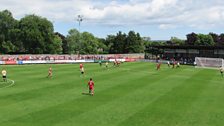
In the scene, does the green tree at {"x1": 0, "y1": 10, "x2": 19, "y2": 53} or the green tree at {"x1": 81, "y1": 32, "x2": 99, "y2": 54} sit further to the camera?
the green tree at {"x1": 81, "y1": 32, "x2": 99, "y2": 54}

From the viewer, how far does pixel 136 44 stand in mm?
156000

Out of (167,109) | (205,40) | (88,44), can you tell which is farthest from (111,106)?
(205,40)

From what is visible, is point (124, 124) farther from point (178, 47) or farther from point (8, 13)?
point (8, 13)

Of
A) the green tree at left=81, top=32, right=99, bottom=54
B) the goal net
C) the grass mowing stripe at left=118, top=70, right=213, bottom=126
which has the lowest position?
the grass mowing stripe at left=118, top=70, right=213, bottom=126

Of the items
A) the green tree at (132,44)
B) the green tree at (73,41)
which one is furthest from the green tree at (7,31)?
the green tree at (132,44)

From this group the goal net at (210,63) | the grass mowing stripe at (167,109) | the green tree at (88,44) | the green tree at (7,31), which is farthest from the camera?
the green tree at (88,44)

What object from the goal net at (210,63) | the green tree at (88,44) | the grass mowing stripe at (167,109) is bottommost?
the grass mowing stripe at (167,109)

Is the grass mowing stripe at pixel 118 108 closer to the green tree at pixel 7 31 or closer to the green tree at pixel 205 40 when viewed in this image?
the green tree at pixel 7 31

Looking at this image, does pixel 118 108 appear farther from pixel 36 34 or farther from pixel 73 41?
pixel 73 41

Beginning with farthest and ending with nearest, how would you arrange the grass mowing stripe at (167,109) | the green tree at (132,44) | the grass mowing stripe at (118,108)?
the green tree at (132,44), the grass mowing stripe at (167,109), the grass mowing stripe at (118,108)

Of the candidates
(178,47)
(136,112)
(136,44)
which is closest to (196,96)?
(136,112)

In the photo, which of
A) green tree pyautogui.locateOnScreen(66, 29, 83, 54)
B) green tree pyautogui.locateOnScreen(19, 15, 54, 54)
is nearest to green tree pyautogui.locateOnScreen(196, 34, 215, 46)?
green tree pyautogui.locateOnScreen(66, 29, 83, 54)

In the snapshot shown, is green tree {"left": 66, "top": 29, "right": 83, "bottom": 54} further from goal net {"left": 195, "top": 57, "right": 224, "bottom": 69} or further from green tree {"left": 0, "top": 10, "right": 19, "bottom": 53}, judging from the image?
goal net {"left": 195, "top": 57, "right": 224, "bottom": 69}

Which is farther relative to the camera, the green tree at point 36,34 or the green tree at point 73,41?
the green tree at point 73,41
